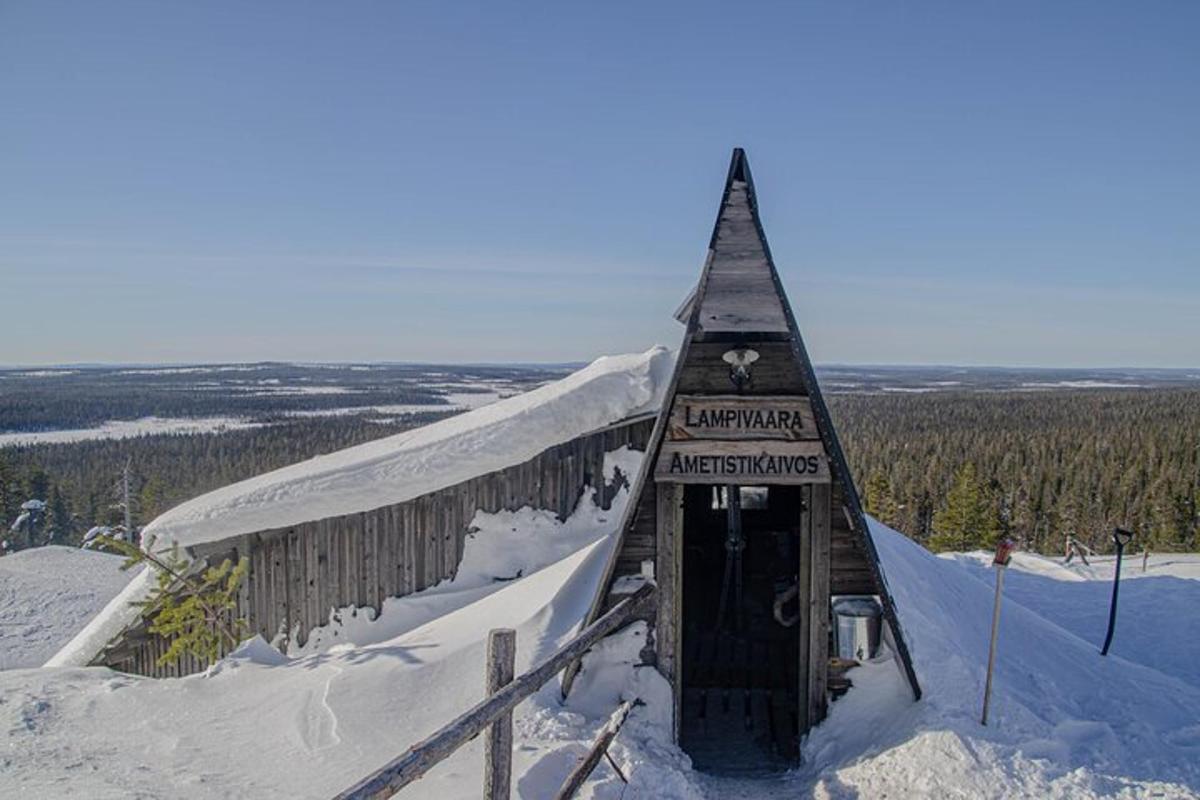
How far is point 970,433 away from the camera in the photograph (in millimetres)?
85312

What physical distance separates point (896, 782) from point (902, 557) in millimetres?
4664

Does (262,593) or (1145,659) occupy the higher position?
(262,593)

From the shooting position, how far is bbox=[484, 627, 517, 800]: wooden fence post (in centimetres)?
468

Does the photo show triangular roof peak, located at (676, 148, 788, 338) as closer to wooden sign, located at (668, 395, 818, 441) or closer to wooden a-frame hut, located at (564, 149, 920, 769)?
wooden a-frame hut, located at (564, 149, 920, 769)

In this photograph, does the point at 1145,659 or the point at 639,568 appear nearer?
the point at 639,568

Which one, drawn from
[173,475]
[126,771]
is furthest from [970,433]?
[126,771]

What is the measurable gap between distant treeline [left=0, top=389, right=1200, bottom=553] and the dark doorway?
61.6ft

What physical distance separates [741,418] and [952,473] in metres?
60.8

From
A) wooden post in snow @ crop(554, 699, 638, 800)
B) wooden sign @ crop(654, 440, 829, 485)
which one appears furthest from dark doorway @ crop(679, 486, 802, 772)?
wooden sign @ crop(654, 440, 829, 485)

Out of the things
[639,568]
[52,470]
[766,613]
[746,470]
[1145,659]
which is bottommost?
[52,470]

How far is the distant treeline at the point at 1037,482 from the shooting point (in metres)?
46.1

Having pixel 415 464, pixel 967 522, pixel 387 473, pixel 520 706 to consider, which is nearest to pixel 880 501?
pixel 967 522

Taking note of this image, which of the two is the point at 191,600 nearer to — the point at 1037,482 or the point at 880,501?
the point at 880,501

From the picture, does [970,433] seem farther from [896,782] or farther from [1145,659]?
[896,782]
